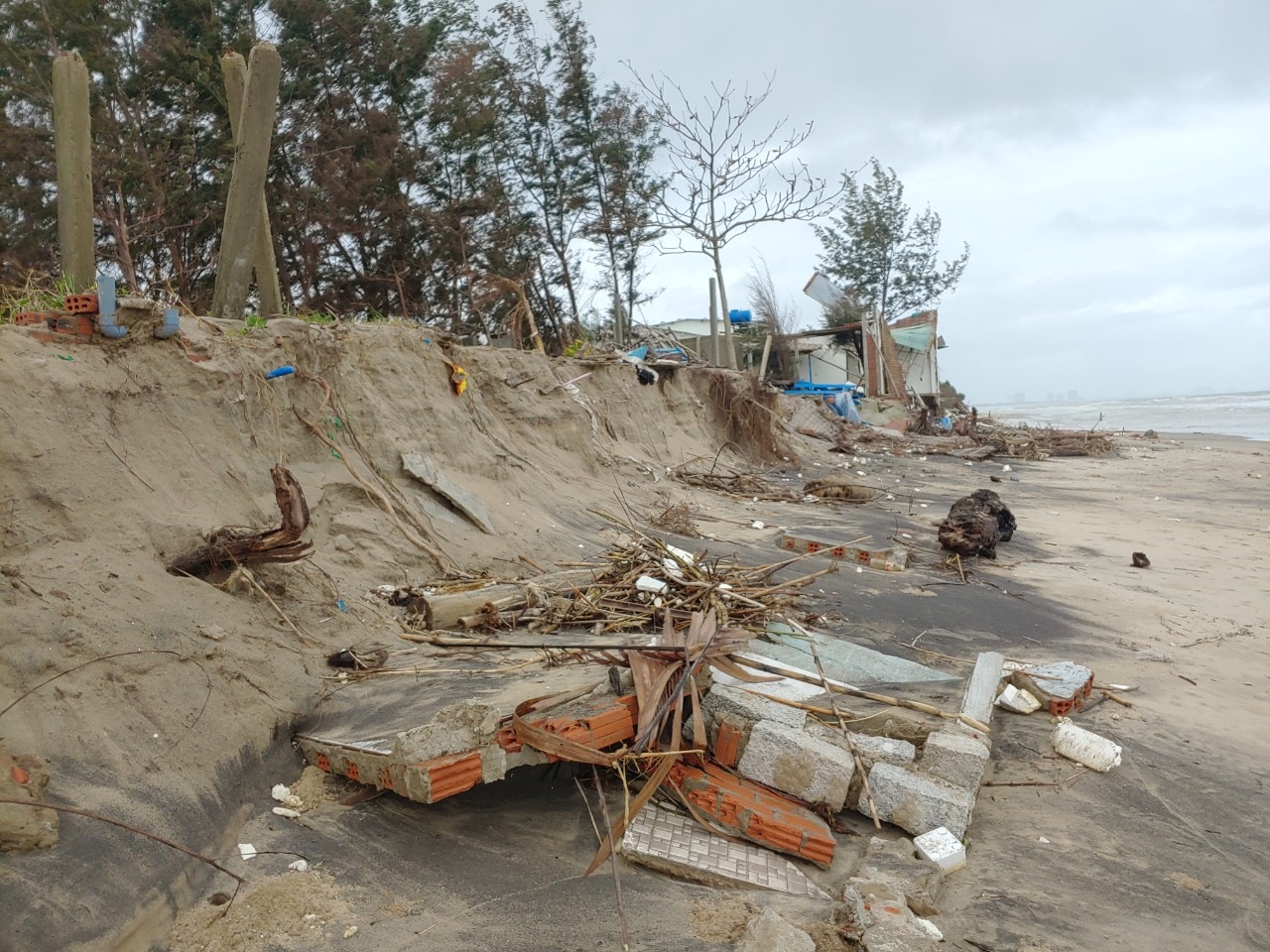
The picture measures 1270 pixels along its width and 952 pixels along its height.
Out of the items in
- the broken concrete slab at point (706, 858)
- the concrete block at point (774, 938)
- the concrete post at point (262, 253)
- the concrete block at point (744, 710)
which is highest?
the concrete post at point (262, 253)

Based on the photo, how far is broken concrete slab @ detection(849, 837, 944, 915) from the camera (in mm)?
3029

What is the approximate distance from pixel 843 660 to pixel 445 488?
3.68 metres

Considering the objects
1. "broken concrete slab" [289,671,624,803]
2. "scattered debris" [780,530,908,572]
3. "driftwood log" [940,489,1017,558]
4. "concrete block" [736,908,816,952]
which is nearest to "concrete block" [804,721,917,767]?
"broken concrete slab" [289,671,624,803]

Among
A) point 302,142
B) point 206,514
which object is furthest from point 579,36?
point 206,514

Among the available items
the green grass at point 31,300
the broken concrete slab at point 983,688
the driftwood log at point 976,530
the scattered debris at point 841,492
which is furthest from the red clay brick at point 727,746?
the scattered debris at point 841,492

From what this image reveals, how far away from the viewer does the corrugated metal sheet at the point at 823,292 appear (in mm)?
33812

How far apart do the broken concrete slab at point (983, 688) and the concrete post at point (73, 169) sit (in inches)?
276

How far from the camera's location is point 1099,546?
33.0 feet

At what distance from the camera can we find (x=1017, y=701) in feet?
15.9

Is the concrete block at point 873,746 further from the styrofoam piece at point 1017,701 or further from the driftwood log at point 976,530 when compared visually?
the driftwood log at point 976,530

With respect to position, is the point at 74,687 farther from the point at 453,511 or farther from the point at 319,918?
the point at 453,511

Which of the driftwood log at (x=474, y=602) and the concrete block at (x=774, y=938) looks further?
the driftwood log at (x=474, y=602)

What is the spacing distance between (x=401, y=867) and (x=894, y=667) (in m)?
3.13

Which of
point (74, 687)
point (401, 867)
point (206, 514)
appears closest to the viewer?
point (401, 867)
